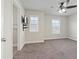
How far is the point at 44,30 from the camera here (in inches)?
308

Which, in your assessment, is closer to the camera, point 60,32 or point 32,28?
point 32,28

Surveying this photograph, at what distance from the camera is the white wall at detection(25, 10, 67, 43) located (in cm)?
636

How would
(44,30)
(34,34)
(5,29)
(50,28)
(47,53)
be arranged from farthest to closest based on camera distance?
(50,28), (44,30), (34,34), (47,53), (5,29)

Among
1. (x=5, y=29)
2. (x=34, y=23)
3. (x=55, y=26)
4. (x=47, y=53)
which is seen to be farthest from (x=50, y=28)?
(x=5, y=29)

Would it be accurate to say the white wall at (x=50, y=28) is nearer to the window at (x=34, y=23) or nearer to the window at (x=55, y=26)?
the window at (x=55, y=26)

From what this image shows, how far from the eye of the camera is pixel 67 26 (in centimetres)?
883

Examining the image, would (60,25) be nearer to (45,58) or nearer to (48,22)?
(48,22)

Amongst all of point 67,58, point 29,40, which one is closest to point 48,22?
point 29,40

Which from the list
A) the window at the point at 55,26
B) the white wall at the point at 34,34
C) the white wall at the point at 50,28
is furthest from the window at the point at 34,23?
the window at the point at 55,26

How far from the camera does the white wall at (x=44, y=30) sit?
250 inches

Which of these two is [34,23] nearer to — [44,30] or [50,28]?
[44,30]

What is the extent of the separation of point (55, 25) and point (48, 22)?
890 mm

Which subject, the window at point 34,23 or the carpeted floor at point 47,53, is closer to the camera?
the carpeted floor at point 47,53

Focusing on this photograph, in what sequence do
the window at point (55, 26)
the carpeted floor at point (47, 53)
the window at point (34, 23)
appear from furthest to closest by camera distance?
the window at point (55, 26)
the window at point (34, 23)
the carpeted floor at point (47, 53)
